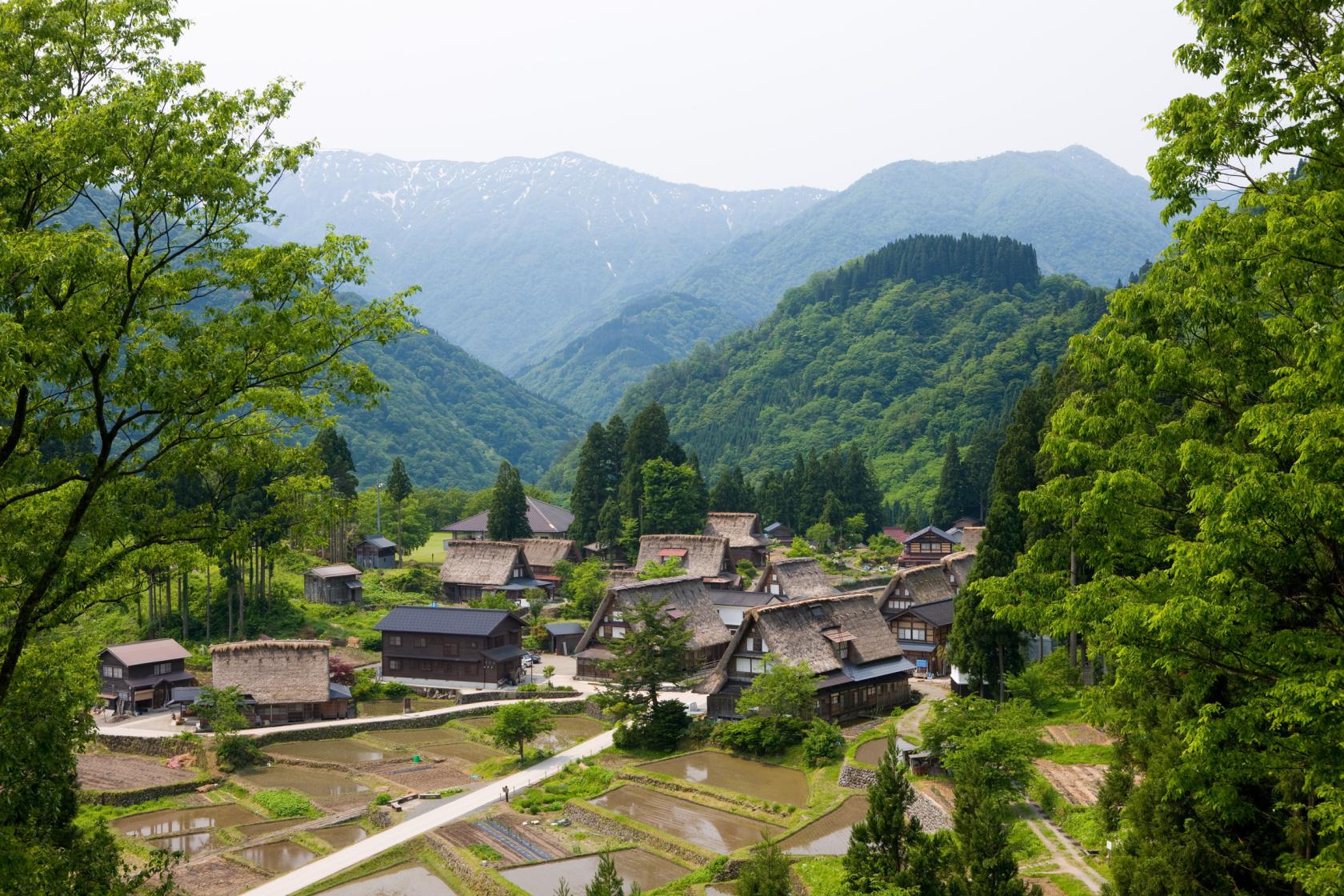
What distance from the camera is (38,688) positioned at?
1138 centimetres

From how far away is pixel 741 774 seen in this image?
113ft

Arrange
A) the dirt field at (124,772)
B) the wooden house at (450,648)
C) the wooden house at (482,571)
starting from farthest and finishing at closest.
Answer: the wooden house at (482,571)
the wooden house at (450,648)
the dirt field at (124,772)

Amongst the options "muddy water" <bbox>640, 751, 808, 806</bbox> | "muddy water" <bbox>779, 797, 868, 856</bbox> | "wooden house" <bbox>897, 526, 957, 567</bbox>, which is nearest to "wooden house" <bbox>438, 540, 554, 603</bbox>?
"wooden house" <bbox>897, 526, 957, 567</bbox>

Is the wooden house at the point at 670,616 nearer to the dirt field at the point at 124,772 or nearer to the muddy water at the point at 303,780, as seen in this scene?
the muddy water at the point at 303,780

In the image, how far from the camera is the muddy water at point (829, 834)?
86.6 feet

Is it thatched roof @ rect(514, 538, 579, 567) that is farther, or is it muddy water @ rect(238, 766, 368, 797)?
thatched roof @ rect(514, 538, 579, 567)

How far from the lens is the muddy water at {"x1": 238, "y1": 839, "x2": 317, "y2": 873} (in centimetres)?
2738

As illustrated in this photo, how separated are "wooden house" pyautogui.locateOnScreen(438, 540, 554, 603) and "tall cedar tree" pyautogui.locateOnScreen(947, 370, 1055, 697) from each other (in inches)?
1229

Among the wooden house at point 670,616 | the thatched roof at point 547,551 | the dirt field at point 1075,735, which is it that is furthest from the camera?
the thatched roof at point 547,551

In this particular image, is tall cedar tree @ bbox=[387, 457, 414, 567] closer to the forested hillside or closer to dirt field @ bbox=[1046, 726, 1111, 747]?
the forested hillside

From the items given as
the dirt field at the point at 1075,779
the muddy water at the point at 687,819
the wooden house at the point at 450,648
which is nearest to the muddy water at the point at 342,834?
the muddy water at the point at 687,819

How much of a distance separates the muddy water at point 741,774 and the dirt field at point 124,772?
54.3 feet

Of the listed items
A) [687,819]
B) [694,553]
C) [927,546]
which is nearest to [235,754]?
[687,819]

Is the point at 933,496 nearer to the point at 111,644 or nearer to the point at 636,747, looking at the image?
the point at 636,747
